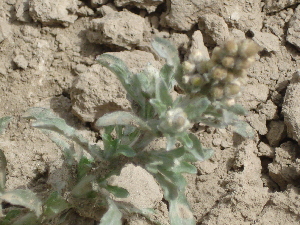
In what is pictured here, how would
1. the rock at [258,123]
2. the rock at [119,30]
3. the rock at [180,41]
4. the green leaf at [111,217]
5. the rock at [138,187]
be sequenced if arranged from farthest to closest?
1. the rock at [180,41]
2. the rock at [119,30]
3. the rock at [258,123]
4. the rock at [138,187]
5. the green leaf at [111,217]

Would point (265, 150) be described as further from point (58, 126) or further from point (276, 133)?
point (58, 126)

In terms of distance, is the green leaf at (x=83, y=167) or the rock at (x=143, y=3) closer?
the green leaf at (x=83, y=167)

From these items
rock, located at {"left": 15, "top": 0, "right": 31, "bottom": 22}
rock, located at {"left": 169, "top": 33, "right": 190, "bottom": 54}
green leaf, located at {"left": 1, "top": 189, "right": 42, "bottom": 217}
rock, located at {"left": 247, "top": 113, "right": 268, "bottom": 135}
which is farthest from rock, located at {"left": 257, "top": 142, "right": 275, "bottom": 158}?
rock, located at {"left": 15, "top": 0, "right": 31, "bottom": 22}

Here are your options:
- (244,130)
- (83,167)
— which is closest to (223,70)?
(244,130)

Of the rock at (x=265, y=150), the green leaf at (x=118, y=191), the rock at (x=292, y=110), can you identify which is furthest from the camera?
the rock at (x=265, y=150)

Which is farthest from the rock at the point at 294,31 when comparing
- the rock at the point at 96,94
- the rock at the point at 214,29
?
the rock at the point at 96,94

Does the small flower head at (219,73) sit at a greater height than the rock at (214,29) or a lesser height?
greater

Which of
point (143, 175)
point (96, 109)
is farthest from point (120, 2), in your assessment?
point (143, 175)

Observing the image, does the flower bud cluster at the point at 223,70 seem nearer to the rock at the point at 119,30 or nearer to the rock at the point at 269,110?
the rock at the point at 269,110
